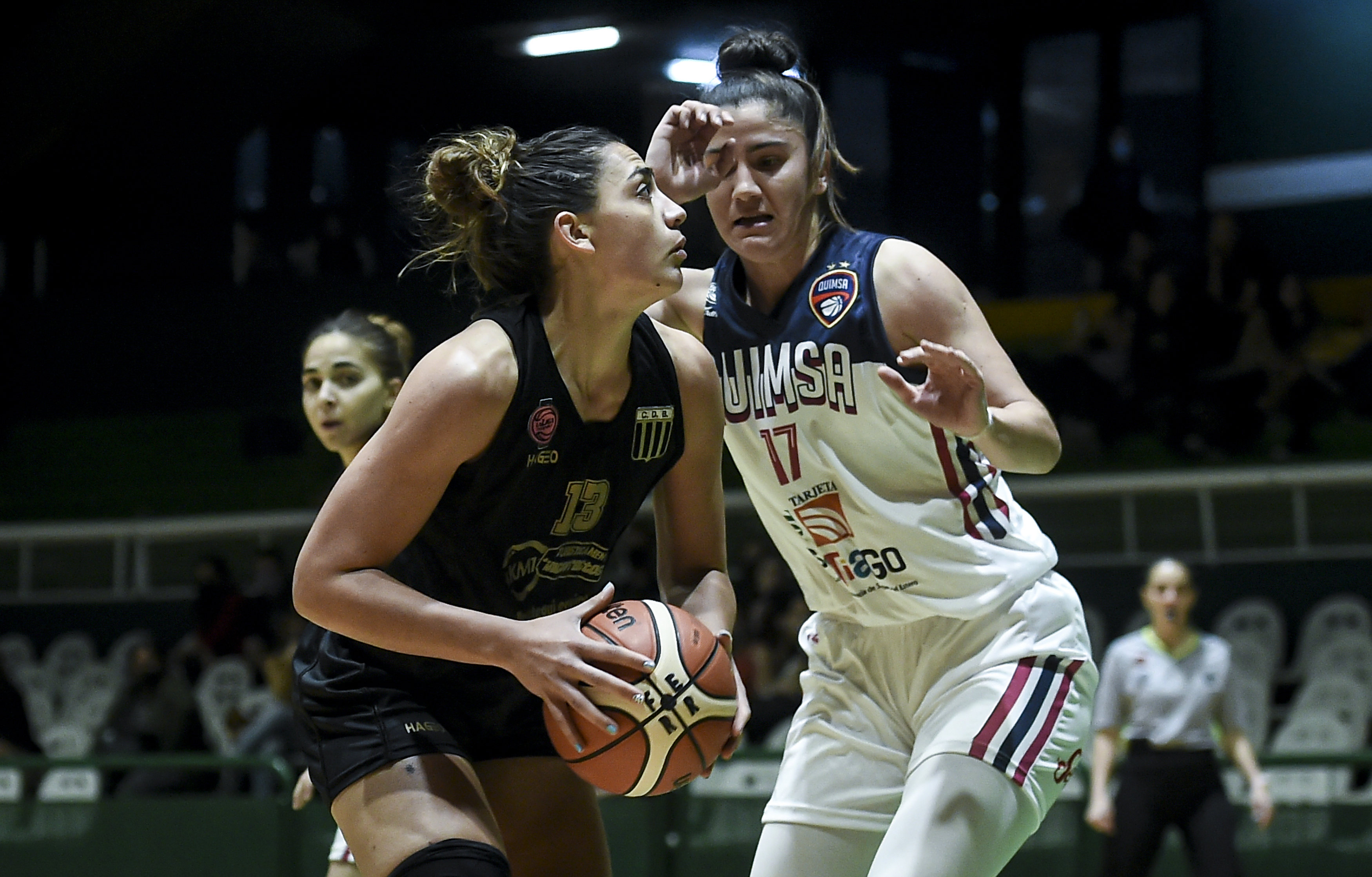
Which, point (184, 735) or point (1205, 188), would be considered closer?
point (184, 735)

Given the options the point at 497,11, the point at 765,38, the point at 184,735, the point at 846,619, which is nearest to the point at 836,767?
the point at 846,619

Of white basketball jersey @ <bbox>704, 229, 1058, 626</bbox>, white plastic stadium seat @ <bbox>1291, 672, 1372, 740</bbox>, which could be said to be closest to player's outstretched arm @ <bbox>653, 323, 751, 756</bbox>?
white basketball jersey @ <bbox>704, 229, 1058, 626</bbox>

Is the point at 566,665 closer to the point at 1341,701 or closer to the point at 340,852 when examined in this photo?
the point at 340,852

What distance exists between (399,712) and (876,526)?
0.92 metres

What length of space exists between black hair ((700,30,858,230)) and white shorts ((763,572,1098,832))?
843mm

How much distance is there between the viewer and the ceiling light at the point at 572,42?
42.9 ft

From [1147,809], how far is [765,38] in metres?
3.76

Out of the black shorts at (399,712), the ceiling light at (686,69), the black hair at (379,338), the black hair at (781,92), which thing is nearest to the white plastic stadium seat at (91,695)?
the ceiling light at (686,69)

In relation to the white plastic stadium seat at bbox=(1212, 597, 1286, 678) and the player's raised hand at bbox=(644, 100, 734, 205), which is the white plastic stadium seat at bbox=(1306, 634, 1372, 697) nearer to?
the white plastic stadium seat at bbox=(1212, 597, 1286, 678)

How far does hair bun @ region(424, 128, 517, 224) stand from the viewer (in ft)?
8.16

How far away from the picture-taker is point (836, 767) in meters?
2.75

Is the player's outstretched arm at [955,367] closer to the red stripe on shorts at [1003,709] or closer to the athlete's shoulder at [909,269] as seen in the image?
the athlete's shoulder at [909,269]

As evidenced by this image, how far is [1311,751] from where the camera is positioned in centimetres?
700

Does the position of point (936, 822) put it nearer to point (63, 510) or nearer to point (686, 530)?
point (686, 530)
